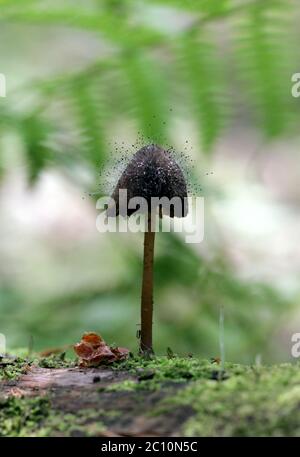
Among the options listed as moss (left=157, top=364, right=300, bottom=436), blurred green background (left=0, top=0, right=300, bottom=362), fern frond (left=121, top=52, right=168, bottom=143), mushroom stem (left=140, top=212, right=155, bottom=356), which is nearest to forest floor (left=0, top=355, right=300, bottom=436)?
moss (left=157, top=364, right=300, bottom=436)

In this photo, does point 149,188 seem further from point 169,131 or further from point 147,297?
point 169,131

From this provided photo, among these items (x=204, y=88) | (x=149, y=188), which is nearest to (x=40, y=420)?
(x=149, y=188)

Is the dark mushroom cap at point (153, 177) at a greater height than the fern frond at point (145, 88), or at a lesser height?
lesser

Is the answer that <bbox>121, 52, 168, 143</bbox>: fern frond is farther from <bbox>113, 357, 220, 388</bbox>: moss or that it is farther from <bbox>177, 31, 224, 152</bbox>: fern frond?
<bbox>113, 357, 220, 388</bbox>: moss

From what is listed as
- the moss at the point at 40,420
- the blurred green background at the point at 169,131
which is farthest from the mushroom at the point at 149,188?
the blurred green background at the point at 169,131

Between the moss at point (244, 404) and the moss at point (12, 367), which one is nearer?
the moss at point (244, 404)

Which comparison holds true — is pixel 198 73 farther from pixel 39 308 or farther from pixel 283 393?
pixel 283 393

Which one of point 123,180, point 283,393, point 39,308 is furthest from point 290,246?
point 283,393

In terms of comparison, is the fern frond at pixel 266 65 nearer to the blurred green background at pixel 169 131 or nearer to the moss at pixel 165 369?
the blurred green background at pixel 169 131
